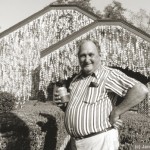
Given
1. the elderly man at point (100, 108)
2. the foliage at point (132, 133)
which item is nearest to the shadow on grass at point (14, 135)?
the elderly man at point (100, 108)

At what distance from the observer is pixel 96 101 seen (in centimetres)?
482

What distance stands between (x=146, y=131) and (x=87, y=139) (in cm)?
551

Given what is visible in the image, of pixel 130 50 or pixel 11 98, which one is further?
pixel 11 98

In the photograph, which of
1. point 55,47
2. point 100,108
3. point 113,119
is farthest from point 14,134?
point 55,47

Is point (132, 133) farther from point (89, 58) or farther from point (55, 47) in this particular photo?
point (55, 47)

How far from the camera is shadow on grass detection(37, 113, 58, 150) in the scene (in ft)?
30.4

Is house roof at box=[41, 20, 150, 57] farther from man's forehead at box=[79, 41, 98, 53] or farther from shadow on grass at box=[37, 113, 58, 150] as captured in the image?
A: man's forehead at box=[79, 41, 98, 53]

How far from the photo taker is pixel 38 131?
28.1 feet

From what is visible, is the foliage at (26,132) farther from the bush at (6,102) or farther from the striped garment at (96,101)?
the bush at (6,102)

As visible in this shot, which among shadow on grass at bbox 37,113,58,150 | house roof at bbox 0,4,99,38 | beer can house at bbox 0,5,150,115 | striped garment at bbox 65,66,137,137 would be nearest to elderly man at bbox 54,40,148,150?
striped garment at bbox 65,66,137,137

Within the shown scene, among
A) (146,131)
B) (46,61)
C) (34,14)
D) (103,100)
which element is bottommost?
(146,131)

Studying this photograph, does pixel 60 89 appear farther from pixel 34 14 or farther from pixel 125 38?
pixel 34 14

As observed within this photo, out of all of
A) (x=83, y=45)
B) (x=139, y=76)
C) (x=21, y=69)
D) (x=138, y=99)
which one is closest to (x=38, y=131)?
(x=83, y=45)

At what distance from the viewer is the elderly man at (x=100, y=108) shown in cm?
467
